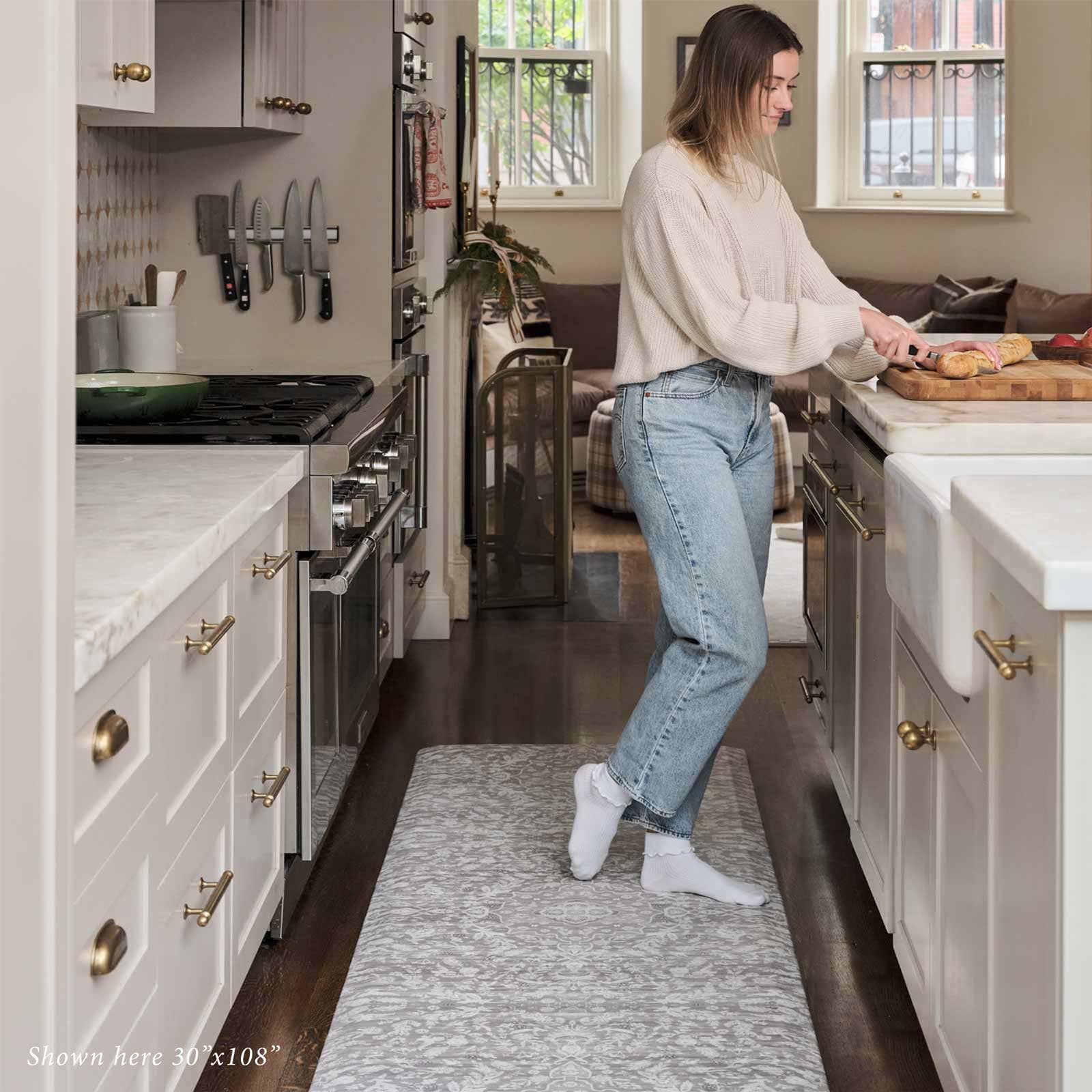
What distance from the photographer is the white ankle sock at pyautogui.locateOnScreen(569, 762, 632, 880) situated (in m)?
2.53

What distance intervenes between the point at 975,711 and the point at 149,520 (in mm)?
986

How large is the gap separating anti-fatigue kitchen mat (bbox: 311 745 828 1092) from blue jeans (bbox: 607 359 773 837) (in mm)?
247

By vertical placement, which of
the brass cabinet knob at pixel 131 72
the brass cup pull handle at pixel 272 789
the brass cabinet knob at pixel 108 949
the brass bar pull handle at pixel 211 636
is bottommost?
the brass cup pull handle at pixel 272 789

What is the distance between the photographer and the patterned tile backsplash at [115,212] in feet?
10.2

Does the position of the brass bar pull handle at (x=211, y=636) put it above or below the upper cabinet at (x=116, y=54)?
below

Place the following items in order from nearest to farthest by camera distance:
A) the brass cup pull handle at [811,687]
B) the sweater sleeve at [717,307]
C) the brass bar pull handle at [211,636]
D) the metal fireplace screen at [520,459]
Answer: the brass bar pull handle at [211,636] → the sweater sleeve at [717,307] → the brass cup pull handle at [811,687] → the metal fireplace screen at [520,459]

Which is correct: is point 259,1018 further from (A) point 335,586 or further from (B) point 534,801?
(B) point 534,801

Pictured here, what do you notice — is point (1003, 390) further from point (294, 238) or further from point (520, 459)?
point (520, 459)

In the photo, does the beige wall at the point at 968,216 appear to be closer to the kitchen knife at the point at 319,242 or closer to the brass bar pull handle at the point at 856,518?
the kitchen knife at the point at 319,242

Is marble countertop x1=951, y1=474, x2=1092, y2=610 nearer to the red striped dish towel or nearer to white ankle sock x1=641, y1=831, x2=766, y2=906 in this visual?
white ankle sock x1=641, y1=831, x2=766, y2=906

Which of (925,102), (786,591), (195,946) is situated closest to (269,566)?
(195,946)

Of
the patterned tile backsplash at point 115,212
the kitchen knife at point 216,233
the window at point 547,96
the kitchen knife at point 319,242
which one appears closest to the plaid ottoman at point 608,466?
the window at point 547,96

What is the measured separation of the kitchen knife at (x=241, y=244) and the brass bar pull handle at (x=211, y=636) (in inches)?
77.8

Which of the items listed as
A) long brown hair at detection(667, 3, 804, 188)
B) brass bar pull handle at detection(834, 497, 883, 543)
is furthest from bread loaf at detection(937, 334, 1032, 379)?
long brown hair at detection(667, 3, 804, 188)
